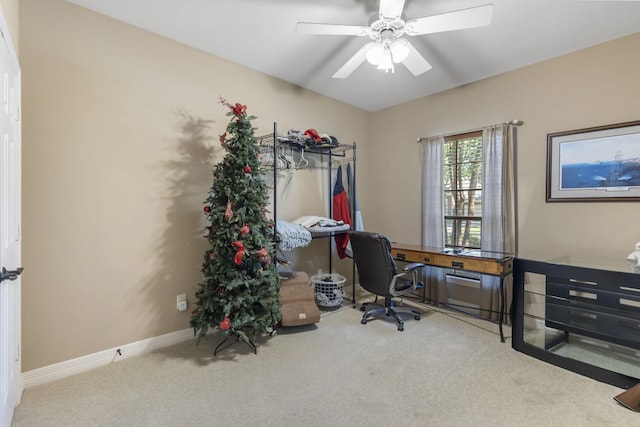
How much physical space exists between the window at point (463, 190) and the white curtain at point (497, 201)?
0.17m

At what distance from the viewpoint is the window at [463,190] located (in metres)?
3.57

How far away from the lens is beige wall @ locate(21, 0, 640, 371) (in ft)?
7.07

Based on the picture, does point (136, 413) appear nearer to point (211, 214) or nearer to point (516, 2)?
point (211, 214)

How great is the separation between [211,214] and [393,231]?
2727 millimetres

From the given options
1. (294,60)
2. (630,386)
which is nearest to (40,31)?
(294,60)

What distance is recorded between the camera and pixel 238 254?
2385 mm

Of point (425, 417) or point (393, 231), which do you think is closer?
point (425, 417)

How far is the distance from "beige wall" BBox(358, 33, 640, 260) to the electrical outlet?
285cm

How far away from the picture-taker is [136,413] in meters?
1.80

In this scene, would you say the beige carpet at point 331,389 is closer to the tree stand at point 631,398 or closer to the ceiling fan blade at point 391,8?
the tree stand at point 631,398

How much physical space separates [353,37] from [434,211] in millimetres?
2235

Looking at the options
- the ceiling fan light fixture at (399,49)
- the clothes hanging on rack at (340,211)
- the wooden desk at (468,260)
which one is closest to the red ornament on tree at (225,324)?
the clothes hanging on rack at (340,211)

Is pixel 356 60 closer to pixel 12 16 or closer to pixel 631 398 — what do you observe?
pixel 12 16

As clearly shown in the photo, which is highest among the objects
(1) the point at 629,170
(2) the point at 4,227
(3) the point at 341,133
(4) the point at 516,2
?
(4) the point at 516,2
